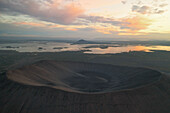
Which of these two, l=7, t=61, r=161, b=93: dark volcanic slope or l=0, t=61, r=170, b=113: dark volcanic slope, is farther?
l=7, t=61, r=161, b=93: dark volcanic slope

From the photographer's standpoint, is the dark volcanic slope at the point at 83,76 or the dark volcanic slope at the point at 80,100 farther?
the dark volcanic slope at the point at 83,76

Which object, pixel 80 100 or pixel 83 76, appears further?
pixel 83 76

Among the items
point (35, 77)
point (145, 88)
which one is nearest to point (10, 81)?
point (35, 77)

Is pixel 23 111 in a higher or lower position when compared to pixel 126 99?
lower

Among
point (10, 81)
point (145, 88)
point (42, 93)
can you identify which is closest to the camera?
point (42, 93)

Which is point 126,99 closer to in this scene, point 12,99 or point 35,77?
point 12,99

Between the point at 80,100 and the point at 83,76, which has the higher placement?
the point at 80,100

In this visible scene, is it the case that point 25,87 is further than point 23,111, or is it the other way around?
point 25,87

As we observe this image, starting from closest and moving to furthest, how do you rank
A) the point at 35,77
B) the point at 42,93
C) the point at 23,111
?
1. the point at 23,111
2. the point at 42,93
3. the point at 35,77
